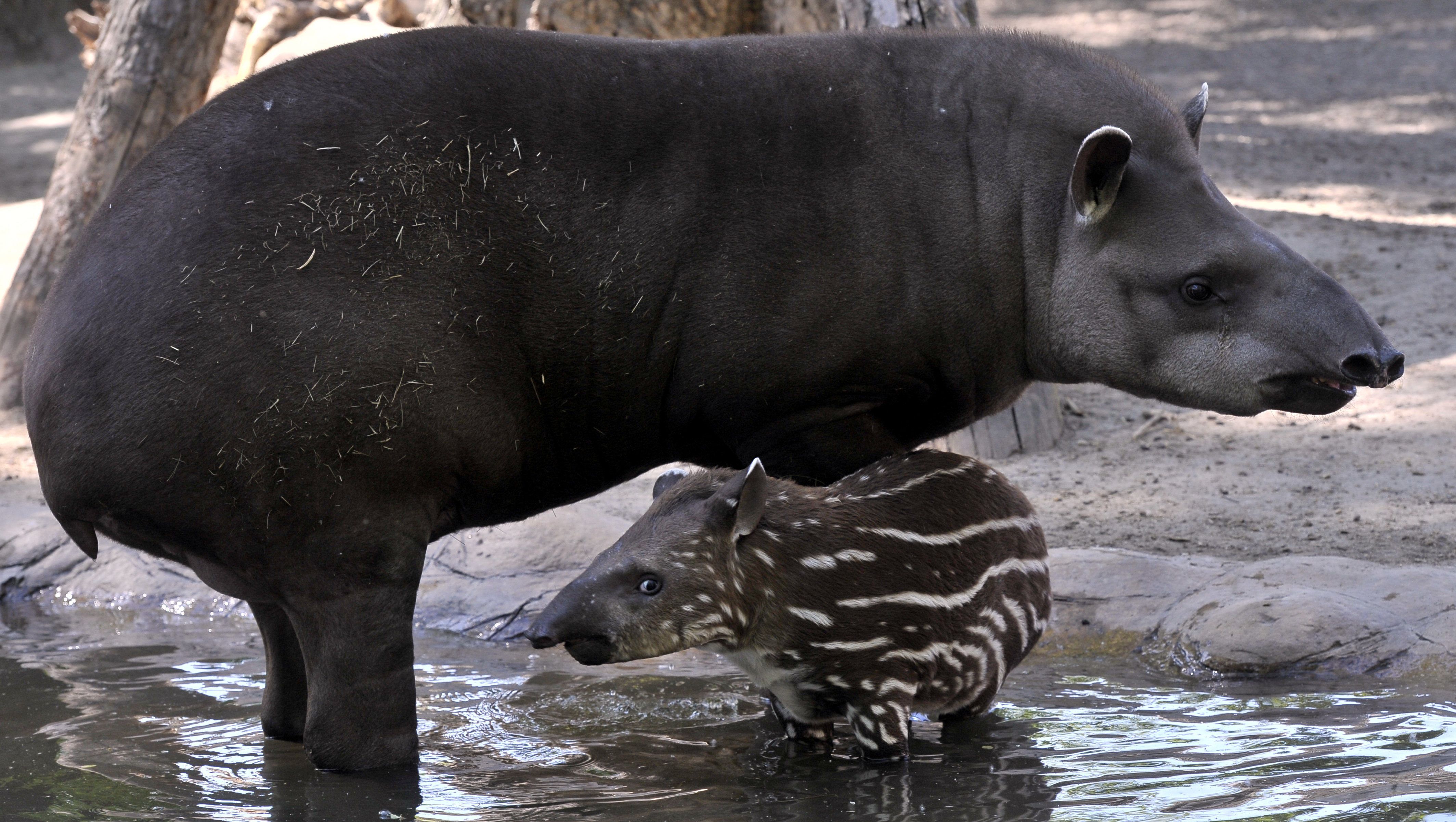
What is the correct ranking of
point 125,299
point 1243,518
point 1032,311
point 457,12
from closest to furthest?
point 125,299, point 1032,311, point 1243,518, point 457,12

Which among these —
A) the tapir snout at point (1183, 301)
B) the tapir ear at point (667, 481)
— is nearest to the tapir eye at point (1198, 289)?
the tapir snout at point (1183, 301)

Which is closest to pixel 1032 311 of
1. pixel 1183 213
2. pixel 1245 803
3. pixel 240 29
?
pixel 1183 213

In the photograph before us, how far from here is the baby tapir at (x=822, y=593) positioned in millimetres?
4219

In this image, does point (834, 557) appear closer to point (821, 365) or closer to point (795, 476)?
point (795, 476)

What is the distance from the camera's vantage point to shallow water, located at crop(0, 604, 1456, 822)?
4020 millimetres

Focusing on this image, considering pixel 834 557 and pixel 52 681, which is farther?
pixel 52 681

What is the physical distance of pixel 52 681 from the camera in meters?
5.70

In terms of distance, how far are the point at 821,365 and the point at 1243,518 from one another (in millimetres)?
3762

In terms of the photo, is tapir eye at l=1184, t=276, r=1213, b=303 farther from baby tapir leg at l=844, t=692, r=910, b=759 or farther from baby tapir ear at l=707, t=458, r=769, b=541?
baby tapir leg at l=844, t=692, r=910, b=759

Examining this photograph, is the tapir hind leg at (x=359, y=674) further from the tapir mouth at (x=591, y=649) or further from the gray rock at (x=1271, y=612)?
the gray rock at (x=1271, y=612)

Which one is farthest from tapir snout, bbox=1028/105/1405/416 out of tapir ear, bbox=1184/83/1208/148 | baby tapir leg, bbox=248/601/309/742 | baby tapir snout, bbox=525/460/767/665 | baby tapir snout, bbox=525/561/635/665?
baby tapir leg, bbox=248/601/309/742

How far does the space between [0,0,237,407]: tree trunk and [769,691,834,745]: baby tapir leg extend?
6.63 metres

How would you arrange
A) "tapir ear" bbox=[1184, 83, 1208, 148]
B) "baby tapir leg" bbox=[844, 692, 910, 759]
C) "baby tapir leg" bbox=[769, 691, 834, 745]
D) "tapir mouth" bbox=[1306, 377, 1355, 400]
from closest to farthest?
"tapir mouth" bbox=[1306, 377, 1355, 400], "baby tapir leg" bbox=[844, 692, 910, 759], "tapir ear" bbox=[1184, 83, 1208, 148], "baby tapir leg" bbox=[769, 691, 834, 745]

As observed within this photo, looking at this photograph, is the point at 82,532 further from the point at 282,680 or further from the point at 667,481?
the point at 667,481
